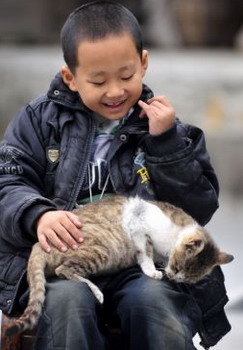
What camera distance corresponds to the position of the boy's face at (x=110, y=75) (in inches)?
132

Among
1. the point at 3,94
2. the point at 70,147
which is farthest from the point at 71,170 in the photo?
the point at 3,94

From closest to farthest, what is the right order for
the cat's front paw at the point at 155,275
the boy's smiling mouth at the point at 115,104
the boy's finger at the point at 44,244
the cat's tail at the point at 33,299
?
the cat's tail at the point at 33,299 → the boy's finger at the point at 44,244 → the cat's front paw at the point at 155,275 → the boy's smiling mouth at the point at 115,104

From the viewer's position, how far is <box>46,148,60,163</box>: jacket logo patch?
11.4 feet

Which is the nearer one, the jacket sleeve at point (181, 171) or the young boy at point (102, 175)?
the young boy at point (102, 175)

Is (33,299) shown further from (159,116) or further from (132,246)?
(159,116)

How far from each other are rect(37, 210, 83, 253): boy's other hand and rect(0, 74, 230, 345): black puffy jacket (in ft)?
0.21

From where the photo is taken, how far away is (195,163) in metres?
3.40

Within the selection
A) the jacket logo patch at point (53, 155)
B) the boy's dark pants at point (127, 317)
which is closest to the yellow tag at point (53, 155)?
the jacket logo patch at point (53, 155)

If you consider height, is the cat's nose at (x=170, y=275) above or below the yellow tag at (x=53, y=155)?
below

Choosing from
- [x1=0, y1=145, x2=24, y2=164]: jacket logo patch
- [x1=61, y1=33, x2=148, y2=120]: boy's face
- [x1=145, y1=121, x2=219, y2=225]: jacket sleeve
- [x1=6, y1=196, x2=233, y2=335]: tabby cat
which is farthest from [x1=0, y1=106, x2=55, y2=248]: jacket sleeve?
[x1=145, y1=121, x2=219, y2=225]: jacket sleeve

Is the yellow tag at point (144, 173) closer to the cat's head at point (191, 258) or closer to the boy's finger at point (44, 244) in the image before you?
the cat's head at point (191, 258)

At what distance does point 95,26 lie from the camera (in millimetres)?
3404

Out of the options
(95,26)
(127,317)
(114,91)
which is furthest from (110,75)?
(127,317)

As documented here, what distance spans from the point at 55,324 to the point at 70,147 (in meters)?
0.62
